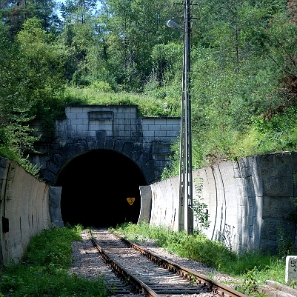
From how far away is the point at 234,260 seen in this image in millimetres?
15055

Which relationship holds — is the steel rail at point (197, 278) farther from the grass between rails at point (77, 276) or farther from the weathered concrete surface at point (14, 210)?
the weathered concrete surface at point (14, 210)

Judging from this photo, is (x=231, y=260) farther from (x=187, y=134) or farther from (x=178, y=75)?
(x=178, y=75)

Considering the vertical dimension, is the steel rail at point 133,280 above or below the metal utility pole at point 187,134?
below

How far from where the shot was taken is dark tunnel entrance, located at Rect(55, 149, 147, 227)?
4681 cm

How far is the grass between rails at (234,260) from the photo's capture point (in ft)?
38.2

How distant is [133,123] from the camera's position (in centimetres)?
3616

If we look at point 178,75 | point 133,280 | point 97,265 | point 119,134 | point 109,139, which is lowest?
point 97,265

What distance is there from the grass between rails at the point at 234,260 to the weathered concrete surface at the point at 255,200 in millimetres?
390

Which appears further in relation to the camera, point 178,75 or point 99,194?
point 178,75

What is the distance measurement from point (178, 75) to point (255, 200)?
125 ft

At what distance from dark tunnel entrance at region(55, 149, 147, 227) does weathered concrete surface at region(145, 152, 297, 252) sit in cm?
2688

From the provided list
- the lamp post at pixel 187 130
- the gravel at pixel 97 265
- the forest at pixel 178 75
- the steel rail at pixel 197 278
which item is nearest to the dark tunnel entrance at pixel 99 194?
the forest at pixel 178 75

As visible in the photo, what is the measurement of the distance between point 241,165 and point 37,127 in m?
20.8

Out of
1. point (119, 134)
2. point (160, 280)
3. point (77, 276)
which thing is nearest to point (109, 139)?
point (119, 134)
